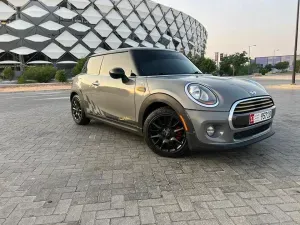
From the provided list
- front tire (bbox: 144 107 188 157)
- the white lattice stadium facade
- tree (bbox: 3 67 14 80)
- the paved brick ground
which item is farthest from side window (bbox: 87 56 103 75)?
the white lattice stadium facade

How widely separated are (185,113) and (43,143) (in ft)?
9.94

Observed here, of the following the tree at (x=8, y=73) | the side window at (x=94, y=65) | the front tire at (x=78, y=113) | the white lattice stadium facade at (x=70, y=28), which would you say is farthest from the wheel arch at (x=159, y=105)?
the white lattice stadium facade at (x=70, y=28)

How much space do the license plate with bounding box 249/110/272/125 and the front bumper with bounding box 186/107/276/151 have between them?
10 cm

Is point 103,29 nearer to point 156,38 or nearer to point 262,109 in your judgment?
point 156,38

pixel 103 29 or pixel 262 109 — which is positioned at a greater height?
pixel 103 29

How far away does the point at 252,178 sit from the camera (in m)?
3.21

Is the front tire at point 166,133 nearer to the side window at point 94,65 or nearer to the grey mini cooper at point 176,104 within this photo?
the grey mini cooper at point 176,104

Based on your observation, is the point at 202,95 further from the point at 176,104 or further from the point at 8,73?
the point at 8,73

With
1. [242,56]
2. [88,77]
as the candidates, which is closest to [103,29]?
[242,56]

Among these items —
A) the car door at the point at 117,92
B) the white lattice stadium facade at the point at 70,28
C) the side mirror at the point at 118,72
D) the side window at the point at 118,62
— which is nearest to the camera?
the side mirror at the point at 118,72

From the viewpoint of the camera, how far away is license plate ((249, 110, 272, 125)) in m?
3.51

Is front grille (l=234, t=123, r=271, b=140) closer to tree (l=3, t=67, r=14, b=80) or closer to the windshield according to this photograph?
the windshield

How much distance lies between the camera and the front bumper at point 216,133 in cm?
333

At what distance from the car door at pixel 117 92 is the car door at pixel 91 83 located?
0.53 feet
